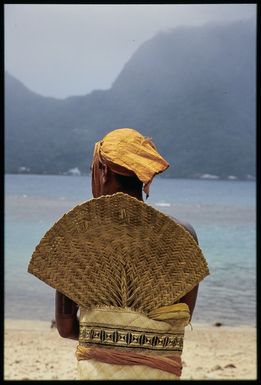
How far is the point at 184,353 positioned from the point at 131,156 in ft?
21.8

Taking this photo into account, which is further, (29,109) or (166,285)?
(29,109)

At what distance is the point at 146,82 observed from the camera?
100750 millimetres

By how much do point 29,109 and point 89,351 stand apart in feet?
298

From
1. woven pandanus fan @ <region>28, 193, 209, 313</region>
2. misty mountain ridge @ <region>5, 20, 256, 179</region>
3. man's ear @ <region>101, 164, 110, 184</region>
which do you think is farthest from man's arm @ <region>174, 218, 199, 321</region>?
misty mountain ridge @ <region>5, 20, 256, 179</region>

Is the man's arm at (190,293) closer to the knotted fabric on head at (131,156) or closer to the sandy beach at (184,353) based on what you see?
the knotted fabric on head at (131,156)

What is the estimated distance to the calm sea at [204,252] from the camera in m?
11.9

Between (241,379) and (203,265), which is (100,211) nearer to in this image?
A: (203,265)

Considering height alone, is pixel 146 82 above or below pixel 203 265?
below

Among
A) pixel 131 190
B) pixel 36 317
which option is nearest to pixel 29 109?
pixel 36 317

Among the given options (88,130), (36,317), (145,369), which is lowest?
(88,130)

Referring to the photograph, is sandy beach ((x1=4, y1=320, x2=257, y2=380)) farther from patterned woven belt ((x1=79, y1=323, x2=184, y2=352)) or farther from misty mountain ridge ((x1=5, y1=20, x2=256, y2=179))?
misty mountain ridge ((x1=5, y1=20, x2=256, y2=179))

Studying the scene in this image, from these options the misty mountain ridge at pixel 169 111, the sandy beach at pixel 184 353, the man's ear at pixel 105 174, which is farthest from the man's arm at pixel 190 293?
the misty mountain ridge at pixel 169 111

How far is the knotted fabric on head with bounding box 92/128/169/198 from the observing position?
1932 millimetres

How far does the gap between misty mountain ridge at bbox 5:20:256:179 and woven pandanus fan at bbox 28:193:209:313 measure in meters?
76.1
